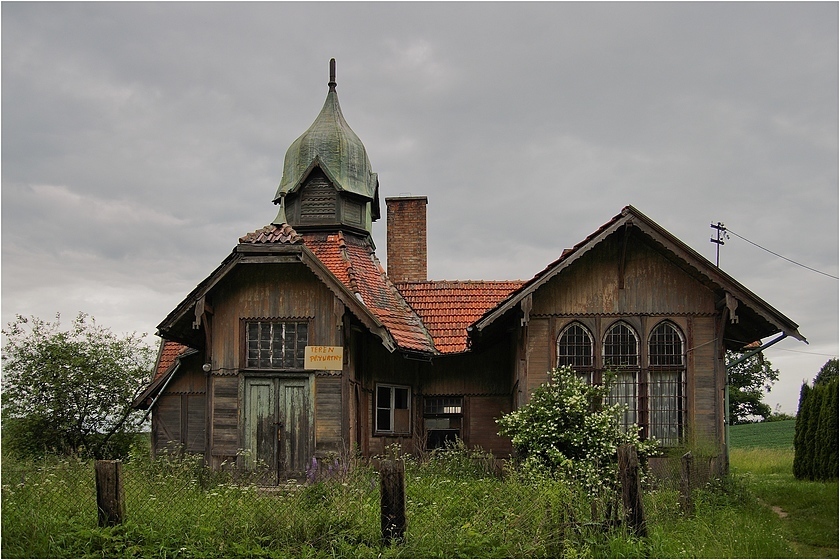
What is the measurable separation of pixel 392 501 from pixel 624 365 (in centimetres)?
869

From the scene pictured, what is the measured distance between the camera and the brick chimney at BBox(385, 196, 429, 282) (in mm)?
23547

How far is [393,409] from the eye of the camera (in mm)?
19922

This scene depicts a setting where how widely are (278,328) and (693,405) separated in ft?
28.2

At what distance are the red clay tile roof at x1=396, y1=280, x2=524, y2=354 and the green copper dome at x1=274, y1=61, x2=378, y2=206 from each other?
3054 mm

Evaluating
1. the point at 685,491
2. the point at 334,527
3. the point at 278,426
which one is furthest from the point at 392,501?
→ the point at 278,426

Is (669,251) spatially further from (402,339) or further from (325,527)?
(325,527)

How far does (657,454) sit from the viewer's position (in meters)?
16.7

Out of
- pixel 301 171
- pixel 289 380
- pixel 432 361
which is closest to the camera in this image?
pixel 289 380

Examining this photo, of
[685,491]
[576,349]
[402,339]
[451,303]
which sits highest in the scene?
[451,303]

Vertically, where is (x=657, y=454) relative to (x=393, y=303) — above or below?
below

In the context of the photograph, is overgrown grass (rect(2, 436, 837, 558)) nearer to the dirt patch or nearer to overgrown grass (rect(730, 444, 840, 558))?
overgrown grass (rect(730, 444, 840, 558))

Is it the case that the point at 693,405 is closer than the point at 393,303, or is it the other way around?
the point at 693,405

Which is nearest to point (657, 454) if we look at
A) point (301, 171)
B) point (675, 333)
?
point (675, 333)

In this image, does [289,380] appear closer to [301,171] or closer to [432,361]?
[432,361]
